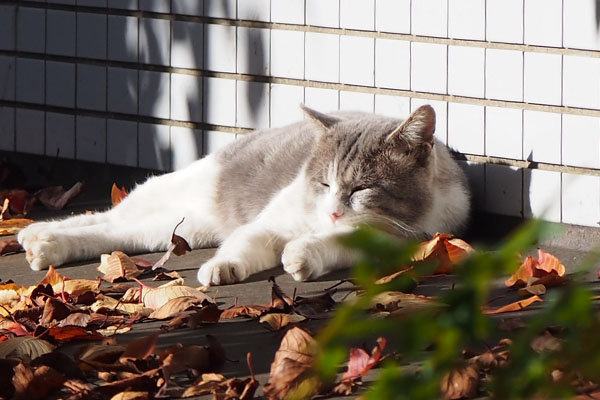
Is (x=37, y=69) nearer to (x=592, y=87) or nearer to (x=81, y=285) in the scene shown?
(x=81, y=285)

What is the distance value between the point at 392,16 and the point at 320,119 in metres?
0.86

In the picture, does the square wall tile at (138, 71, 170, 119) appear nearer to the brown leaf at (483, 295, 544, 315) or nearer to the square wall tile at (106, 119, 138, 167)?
the square wall tile at (106, 119, 138, 167)

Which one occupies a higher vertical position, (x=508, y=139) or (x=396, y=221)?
(x=508, y=139)

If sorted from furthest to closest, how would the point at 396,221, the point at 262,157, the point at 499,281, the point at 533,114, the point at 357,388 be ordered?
1. the point at 262,157
2. the point at 533,114
3. the point at 396,221
4. the point at 499,281
5. the point at 357,388

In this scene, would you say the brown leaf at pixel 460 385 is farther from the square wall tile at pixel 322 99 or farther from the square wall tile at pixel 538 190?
the square wall tile at pixel 322 99

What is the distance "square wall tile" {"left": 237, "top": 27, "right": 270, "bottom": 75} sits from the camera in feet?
17.5

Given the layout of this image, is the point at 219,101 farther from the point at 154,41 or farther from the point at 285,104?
the point at 154,41

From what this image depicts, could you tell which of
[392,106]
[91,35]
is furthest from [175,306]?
[91,35]

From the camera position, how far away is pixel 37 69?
6.19 meters

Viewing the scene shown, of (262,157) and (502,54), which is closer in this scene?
(502,54)

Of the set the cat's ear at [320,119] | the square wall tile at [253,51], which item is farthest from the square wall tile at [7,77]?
the cat's ear at [320,119]

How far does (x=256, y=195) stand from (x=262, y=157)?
0.21 meters

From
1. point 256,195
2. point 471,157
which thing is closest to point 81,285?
point 256,195

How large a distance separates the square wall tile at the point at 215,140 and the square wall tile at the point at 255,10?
652 mm
